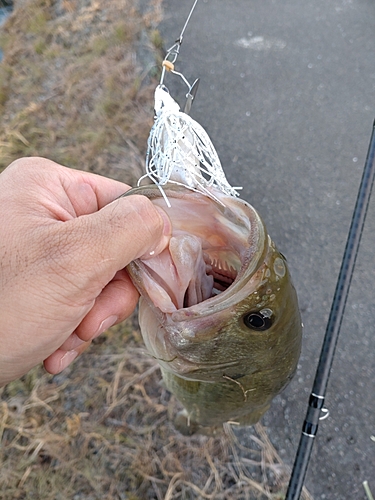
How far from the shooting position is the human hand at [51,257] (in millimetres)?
1143

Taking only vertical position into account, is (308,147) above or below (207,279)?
below

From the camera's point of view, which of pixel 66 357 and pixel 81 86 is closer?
pixel 66 357

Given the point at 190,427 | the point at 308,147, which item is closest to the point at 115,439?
the point at 190,427

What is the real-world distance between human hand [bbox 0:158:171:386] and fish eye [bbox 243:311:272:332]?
324mm

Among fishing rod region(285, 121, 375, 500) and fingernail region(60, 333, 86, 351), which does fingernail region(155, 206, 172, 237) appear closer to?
fingernail region(60, 333, 86, 351)

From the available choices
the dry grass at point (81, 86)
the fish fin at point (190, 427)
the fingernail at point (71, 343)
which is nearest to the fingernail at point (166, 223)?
the fingernail at point (71, 343)

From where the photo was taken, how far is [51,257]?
1145 mm

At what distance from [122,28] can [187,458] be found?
13.2 ft

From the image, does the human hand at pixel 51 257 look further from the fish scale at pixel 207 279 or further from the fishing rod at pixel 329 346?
the fishing rod at pixel 329 346

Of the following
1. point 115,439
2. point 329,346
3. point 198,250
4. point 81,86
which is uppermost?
point 198,250

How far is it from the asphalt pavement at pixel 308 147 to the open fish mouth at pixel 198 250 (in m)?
1.53

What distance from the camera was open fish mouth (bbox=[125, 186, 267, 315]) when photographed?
1.19 meters

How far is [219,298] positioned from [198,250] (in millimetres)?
183

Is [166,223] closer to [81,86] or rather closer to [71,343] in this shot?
[71,343]
